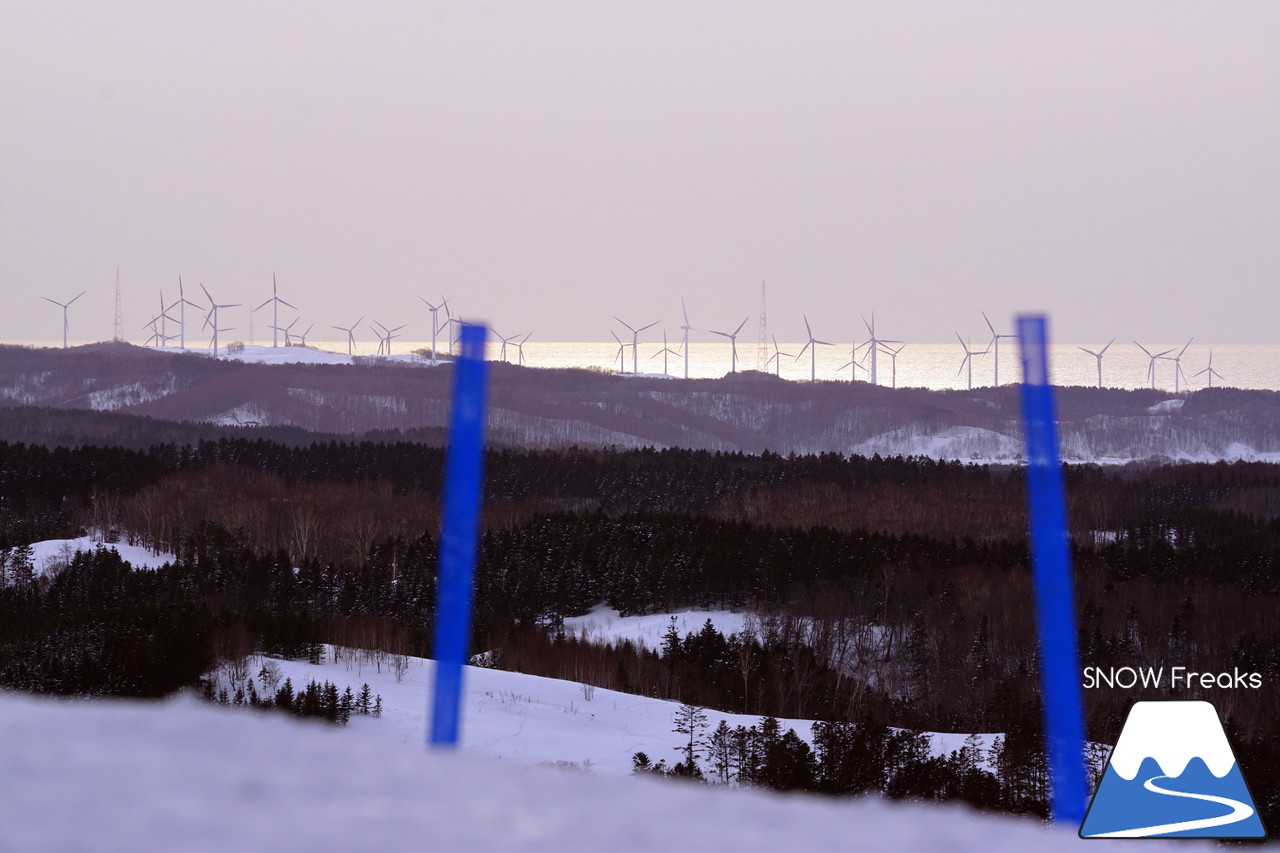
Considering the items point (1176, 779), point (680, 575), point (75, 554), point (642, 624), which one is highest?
point (680, 575)

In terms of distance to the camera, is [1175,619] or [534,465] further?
[534,465]

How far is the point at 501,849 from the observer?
25.5 feet

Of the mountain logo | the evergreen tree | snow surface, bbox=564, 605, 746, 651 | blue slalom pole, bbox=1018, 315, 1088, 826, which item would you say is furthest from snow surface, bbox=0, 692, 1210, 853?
snow surface, bbox=564, 605, 746, 651

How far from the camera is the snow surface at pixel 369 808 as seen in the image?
25.8ft

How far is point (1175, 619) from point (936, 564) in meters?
21.4

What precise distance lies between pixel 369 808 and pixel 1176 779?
6218 millimetres

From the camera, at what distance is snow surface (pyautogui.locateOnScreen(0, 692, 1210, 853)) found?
7867 mm

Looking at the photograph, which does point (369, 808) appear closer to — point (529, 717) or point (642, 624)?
point (529, 717)

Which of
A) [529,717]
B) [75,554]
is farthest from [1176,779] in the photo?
[75,554]

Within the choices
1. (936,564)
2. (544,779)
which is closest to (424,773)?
(544,779)

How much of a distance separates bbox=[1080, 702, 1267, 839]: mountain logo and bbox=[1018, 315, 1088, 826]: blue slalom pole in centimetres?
1143

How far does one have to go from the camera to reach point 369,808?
8445mm

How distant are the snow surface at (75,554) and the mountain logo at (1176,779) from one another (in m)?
85.0

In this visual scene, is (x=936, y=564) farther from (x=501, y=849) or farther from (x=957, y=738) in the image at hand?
(x=501, y=849)
